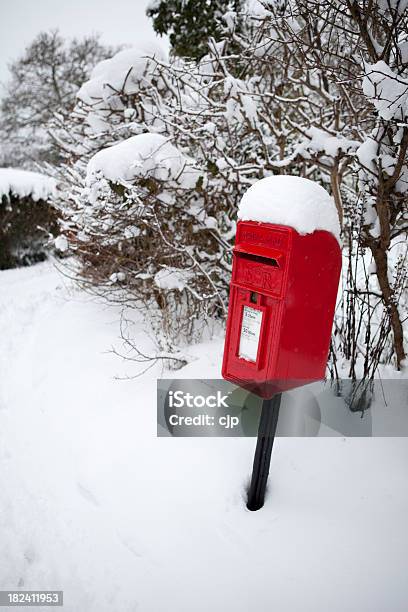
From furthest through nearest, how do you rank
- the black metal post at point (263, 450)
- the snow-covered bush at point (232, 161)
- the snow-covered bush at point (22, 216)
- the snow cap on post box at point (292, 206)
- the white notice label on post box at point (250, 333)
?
the snow-covered bush at point (22, 216) → the snow-covered bush at point (232, 161) → the black metal post at point (263, 450) → the white notice label on post box at point (250, 333) → the snow cap on post box at point (292, 206)

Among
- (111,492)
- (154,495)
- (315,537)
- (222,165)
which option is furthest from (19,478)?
(222,165)

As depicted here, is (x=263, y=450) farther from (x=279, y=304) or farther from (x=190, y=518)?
(x=279, y=304)

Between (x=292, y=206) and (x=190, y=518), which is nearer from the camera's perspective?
(x=292, y=206)

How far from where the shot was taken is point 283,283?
170 cm

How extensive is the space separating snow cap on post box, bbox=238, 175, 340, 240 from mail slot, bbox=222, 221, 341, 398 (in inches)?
1.3

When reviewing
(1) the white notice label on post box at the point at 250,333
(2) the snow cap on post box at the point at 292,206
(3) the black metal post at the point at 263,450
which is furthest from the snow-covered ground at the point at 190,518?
(2) the snow cap on post box at the point at 292,206

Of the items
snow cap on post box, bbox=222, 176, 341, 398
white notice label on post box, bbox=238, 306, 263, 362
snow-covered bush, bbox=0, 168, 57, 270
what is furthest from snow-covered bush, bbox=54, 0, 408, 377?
snow-covered bush, bbox=0, 168, 57, 270

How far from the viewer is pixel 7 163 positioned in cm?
1895

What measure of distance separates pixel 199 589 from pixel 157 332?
221cm

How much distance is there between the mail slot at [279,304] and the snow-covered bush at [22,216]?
27.1 feet

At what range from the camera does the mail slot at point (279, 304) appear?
5.62 feet

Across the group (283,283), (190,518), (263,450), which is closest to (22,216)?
(190,518)

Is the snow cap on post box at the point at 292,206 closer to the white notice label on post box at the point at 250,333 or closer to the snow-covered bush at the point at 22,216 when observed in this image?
the white notice label on post box at the point at 250,333

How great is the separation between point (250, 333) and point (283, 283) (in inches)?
12.9
